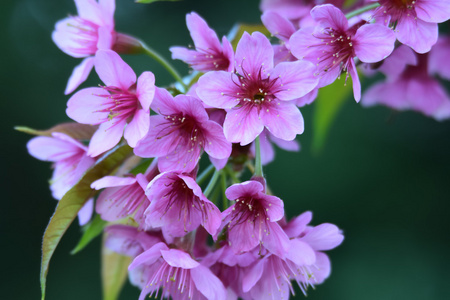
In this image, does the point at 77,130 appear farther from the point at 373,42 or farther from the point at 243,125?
the point at 373,42

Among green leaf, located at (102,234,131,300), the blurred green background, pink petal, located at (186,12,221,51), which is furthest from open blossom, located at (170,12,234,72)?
the blurred green background

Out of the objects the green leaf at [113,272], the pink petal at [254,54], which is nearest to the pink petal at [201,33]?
the pink petal at [254,54]

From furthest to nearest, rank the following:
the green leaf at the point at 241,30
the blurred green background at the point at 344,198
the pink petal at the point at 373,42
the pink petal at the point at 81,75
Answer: the blurred green background at the point at 344,198 → the green leaf at the point at 241,30 → the pink petal at the point at 81,75 → the pink petal at the point at 373,42

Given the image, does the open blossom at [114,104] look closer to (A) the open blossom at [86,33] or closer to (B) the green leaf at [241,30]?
(A) the open blossom at [86,33]

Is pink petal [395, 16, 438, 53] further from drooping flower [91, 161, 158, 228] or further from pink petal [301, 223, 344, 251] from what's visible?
drooping flower [91, 161, 158, 228]

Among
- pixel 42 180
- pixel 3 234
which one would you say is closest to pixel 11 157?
pixel 42 180

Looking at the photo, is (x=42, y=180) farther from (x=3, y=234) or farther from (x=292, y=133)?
(x=292, y=133)
